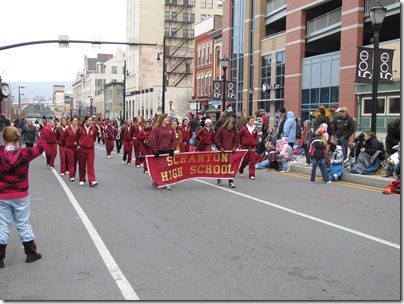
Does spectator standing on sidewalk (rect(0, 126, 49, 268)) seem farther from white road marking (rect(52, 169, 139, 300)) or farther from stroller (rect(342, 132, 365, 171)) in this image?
stroller (rect(342, 132, 365, 171))

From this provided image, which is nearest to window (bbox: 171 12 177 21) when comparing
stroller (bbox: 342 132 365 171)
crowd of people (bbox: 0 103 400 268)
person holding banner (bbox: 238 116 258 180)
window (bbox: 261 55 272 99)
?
window (bbox: 261 55 272 99)

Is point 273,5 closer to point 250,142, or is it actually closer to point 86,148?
point 250,142

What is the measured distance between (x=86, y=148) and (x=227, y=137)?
3780mm

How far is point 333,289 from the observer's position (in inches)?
191

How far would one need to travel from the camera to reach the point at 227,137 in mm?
12844

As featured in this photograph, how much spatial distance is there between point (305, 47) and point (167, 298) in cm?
3362

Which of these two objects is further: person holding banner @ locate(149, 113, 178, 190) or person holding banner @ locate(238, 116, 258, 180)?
person holding banner @ locate(238, 116, 258, 180)

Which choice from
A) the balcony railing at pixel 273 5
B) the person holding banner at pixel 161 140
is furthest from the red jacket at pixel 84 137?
the balcony railing at pixel 273 5

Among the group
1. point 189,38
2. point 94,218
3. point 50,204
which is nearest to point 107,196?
point 50,204

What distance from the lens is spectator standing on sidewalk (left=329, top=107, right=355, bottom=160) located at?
15203 mm

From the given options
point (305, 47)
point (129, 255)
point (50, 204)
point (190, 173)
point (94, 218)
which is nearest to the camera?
point (129, 255)

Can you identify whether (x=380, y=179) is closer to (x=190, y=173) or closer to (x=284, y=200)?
(x=284, y=200)

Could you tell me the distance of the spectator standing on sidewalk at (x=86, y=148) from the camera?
12.3 meters

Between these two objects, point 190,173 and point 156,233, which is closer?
point 156,233
